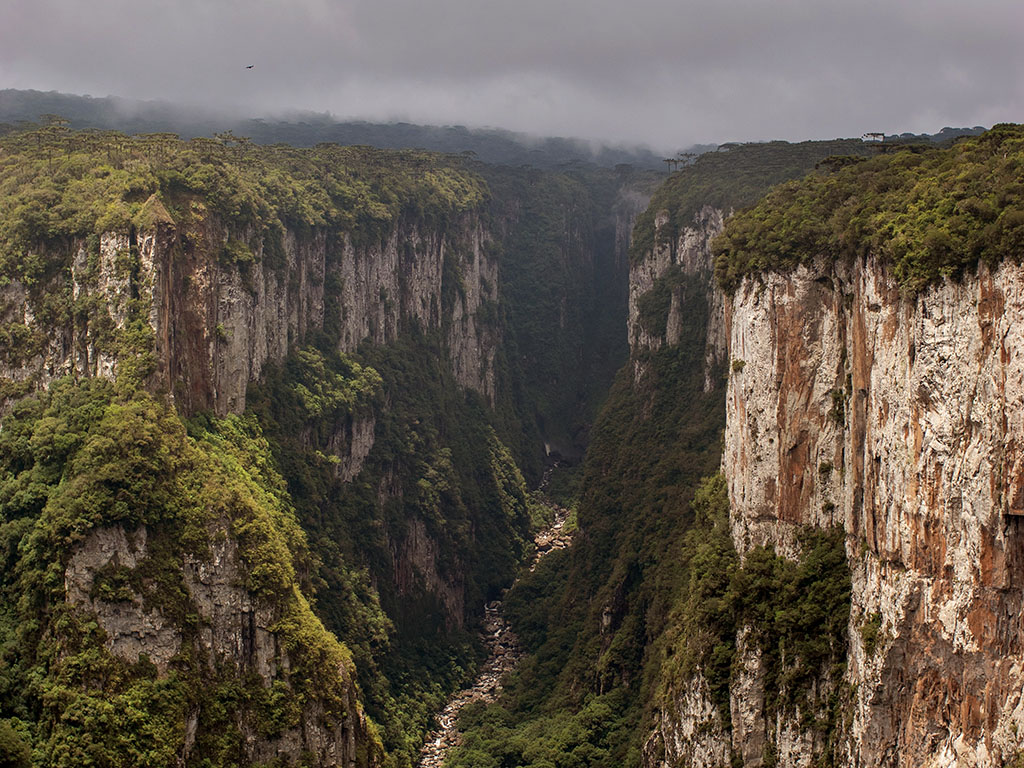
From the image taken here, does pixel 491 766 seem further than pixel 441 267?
No

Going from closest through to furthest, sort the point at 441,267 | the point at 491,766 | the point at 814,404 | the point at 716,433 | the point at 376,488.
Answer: the point at 814,404
the point at 491,766
the point at 716,433
the point at 376,488
the point at 441,267

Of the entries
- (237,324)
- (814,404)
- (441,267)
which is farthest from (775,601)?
(441,267)

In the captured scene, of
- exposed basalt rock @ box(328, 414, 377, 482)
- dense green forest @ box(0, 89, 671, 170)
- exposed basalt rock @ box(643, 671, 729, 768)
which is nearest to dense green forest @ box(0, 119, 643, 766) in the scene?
exposed basalt rock @ box(328, 414, 377, 482)

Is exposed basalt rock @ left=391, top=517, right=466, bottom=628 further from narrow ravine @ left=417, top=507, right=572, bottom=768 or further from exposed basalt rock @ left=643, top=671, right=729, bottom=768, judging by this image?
exposed basalt rock @ left=643, top=671, right=729, bottom=768

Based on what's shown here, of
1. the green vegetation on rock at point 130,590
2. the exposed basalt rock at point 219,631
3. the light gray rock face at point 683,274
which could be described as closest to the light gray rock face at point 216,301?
the green vegetation on rock at point 130,590

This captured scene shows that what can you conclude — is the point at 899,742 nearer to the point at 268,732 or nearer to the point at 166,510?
the point at 268,732

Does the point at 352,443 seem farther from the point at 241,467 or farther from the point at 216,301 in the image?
the point at 241,467

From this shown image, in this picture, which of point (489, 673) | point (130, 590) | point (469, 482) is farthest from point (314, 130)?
point (130, 590)
